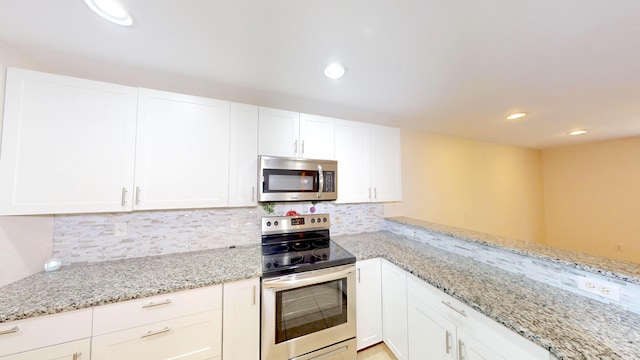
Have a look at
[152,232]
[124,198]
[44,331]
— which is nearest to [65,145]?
[124,198]

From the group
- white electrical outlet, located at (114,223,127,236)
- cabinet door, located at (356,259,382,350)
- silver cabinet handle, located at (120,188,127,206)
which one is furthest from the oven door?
white electrical outlet, located at (114,223,127,236)

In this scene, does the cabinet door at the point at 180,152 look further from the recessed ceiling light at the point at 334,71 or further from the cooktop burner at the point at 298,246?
the recessed ceiling light at the point at 334,71

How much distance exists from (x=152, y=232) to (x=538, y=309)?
2628 millimetres

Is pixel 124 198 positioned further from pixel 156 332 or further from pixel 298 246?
pixel 298 246

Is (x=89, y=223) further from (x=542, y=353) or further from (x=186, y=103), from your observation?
(x=542, y=353)

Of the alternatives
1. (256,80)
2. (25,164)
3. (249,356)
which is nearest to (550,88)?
(256,80)

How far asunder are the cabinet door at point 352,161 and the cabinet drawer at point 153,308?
4.40 ft

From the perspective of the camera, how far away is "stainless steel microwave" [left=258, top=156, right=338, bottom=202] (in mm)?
1805

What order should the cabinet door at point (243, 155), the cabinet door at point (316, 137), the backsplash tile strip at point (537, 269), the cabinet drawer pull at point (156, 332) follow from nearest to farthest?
the backsplash tile strip at point (537, 269), the cabinet drawer pull at point (156, 332), the cabinet door at point (243, 155), the cabinet door at point (316, 137)

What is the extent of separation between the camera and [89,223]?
1594mm

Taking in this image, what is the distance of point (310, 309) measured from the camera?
5.22 ft

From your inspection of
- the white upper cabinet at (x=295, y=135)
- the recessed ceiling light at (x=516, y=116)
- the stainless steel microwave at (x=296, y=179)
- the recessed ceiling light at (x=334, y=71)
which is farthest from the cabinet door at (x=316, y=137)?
the recessed ceiling light at (x=516, y=116)

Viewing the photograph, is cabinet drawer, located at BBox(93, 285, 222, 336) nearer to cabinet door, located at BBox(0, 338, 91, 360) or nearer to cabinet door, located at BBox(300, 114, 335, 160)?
cabinet door, located at BBox(0, 338, 91, 360)

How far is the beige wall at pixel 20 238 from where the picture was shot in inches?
47.4
